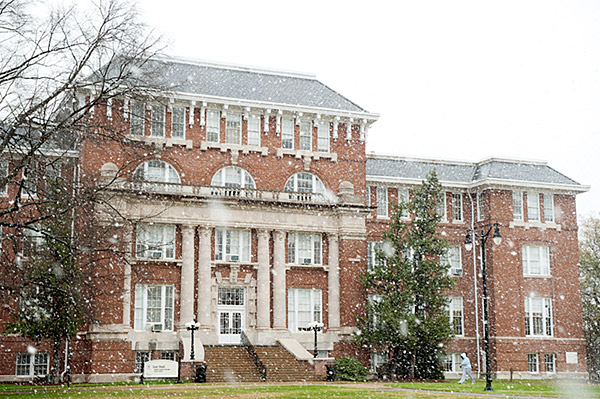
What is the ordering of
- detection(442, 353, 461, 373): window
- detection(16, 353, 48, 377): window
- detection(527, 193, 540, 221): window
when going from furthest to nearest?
1. detection(527, 193, 540, 221): window
2. detection(442, 353, 461, 373): window
3. detection(16, 353, 48, 377): window

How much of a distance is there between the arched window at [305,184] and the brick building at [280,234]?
9 cm

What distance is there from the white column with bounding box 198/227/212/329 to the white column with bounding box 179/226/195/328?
44 centimetres

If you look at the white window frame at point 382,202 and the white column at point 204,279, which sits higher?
the white window frame at point 382,202

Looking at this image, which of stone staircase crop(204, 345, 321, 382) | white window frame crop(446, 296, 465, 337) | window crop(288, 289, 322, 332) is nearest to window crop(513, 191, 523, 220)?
white window frame crop(446, 296, 465, 337)

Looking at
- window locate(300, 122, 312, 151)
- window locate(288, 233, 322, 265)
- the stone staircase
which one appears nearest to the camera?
the stone staircase

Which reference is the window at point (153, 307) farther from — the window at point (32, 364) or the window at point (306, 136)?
the window at point (306, 136)

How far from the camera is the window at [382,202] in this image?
46156 millimetres

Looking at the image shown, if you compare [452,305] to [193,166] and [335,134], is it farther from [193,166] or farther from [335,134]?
[193,166]

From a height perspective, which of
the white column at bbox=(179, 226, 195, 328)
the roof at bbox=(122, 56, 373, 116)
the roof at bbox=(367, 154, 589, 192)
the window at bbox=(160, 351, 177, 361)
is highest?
the roof at bbox=(122, 56, 373, 116)

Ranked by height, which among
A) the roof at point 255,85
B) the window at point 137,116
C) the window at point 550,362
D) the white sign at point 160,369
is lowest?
the window at point 550,362

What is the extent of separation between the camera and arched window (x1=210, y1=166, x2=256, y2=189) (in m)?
40.8

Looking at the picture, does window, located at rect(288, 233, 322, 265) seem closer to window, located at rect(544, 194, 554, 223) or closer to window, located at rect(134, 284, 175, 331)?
window, located at rect(134, 284, 175, 331)

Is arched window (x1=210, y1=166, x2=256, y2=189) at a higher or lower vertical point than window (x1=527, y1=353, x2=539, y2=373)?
higher

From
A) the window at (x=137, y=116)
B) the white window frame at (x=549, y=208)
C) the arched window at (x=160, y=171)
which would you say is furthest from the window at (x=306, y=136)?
Result: the white window frame at (x=549, y=208)
